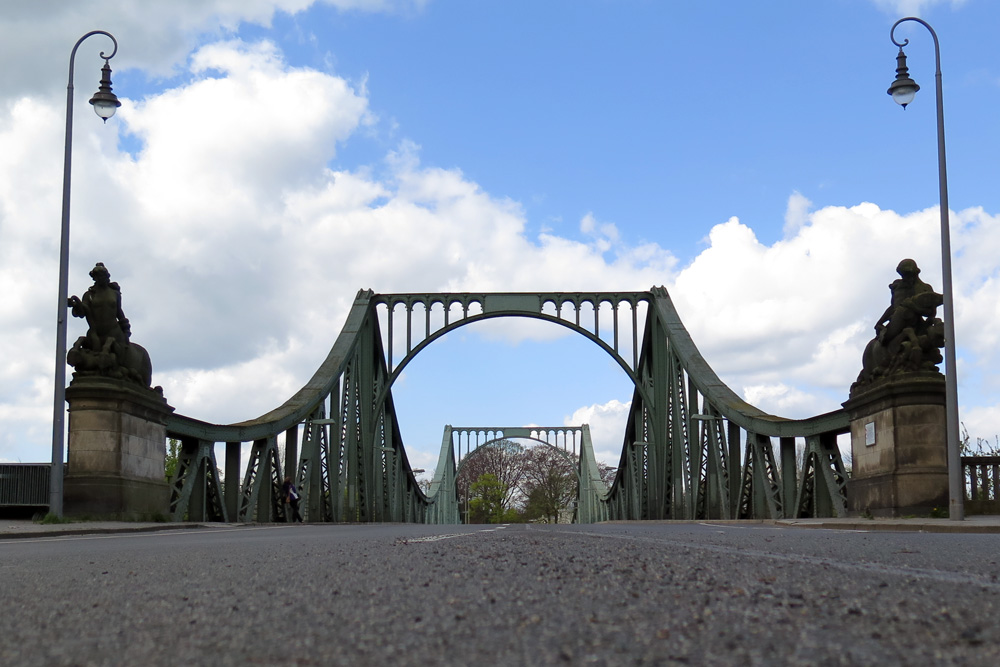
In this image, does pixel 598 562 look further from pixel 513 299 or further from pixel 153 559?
pixel 513 299

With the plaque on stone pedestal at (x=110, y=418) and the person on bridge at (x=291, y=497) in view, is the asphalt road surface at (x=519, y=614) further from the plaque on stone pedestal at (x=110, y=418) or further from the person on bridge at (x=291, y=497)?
the person on bridge at (x=291, y=497)

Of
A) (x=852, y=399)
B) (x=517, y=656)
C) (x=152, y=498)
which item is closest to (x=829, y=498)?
(x=852, y=399)

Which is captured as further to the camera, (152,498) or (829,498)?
(829,498)

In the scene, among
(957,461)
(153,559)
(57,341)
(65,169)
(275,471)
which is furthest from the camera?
(275,471)

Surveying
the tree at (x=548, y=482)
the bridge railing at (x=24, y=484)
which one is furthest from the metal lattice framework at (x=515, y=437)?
the bridge railing at (x=24, y=484)

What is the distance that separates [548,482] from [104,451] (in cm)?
5864

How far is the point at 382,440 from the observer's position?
1635 inches

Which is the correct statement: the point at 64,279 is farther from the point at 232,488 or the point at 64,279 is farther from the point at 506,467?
the point at 506,467

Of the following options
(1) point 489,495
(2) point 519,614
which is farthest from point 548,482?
(2) point 519,614

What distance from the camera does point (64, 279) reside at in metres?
16.5

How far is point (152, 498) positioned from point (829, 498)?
35.9ft

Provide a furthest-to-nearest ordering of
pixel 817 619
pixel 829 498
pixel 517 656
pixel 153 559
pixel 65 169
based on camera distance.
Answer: pixel 829 498 → pixel 65 169 → pixel 153 559 → pixel 817 619 → pixel 517 656

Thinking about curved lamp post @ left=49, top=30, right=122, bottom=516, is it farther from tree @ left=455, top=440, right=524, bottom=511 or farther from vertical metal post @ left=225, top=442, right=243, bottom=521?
tree @ left=455, top=440, right=524, bottom=511

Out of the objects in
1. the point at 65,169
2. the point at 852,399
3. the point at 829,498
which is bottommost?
the point at 829,498
